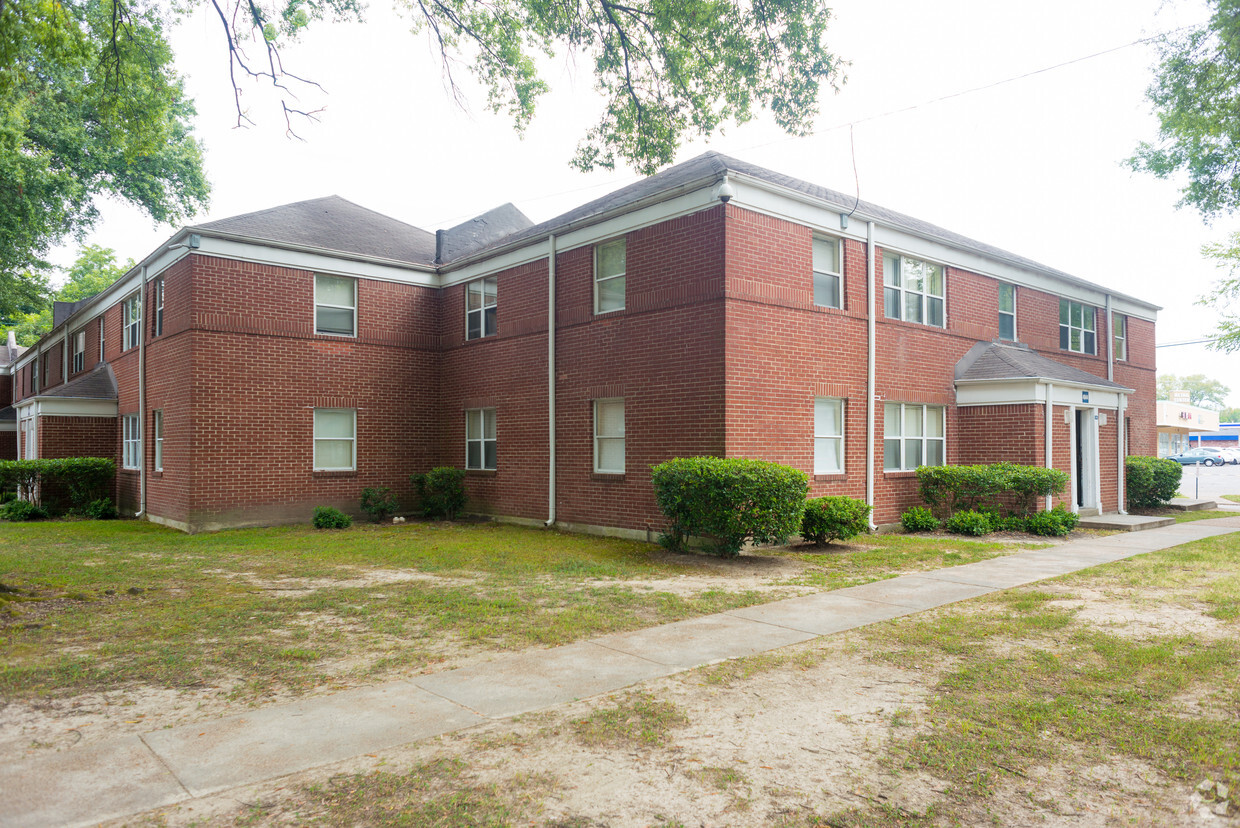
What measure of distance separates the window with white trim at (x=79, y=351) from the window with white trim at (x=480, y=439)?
15270 mm

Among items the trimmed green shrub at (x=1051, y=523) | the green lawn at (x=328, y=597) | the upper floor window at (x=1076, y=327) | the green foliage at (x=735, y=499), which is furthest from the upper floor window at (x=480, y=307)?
the upper floor window at (x=1076, y=327)

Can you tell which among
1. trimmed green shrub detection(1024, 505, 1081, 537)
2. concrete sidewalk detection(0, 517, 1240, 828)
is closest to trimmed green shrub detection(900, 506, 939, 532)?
trimmed green shrub detection(1024, 505, 1081, 537)

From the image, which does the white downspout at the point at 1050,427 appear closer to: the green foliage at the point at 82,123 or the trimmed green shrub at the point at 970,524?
the trimmed green shrub at the point at 970,524

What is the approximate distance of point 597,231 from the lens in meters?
15.0

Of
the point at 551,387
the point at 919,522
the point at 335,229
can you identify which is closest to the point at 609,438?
the point at 551,387

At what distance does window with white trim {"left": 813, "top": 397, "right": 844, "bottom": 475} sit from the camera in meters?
14.2

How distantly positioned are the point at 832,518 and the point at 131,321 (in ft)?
62.3

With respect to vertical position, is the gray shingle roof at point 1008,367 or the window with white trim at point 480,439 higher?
the gray shingle roof at point 1008,367

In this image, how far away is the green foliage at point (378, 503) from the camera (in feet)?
57.9

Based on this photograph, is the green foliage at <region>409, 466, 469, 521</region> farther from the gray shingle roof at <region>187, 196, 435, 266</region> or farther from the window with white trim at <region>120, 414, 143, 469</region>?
the window with white trim at <region>120, 414, 143, 469</region>

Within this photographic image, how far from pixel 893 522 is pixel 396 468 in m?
11.5

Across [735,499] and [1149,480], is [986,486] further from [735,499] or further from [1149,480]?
[1149,480]

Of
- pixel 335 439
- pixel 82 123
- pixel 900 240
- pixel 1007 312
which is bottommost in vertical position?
pixel 335 439

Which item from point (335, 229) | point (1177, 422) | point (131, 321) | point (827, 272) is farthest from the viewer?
point (1177, 422)
